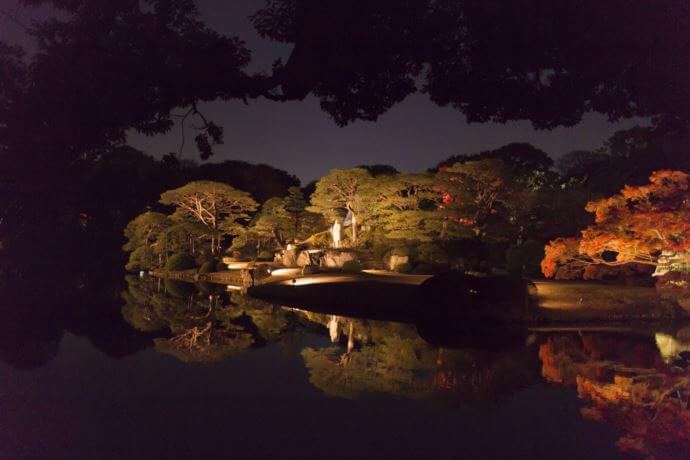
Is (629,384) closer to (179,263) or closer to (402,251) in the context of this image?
(402,251)

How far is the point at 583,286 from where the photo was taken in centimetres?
1485

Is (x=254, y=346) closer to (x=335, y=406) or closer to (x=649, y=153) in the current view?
(x=335, y=406)

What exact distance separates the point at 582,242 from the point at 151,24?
1248cm

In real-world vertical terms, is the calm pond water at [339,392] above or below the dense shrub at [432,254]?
below

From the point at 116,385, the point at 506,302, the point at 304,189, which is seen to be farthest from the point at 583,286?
the point at 304,189

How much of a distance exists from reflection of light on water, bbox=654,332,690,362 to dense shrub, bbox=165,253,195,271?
22.2 metres

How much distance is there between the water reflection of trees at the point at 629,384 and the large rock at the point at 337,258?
12.7 meters

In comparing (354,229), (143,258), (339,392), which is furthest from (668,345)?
(143,258)

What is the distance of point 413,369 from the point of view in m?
8.01

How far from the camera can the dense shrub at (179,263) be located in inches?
1056

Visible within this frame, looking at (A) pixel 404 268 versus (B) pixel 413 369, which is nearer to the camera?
(B) pixel 413 369

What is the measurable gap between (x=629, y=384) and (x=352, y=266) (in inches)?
577

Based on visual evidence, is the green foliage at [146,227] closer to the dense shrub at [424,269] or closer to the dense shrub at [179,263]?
the dense shrub at [179,263]

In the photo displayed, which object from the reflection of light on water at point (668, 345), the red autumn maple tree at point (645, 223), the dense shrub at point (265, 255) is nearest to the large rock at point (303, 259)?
the dense shrub at point (265, 255)
